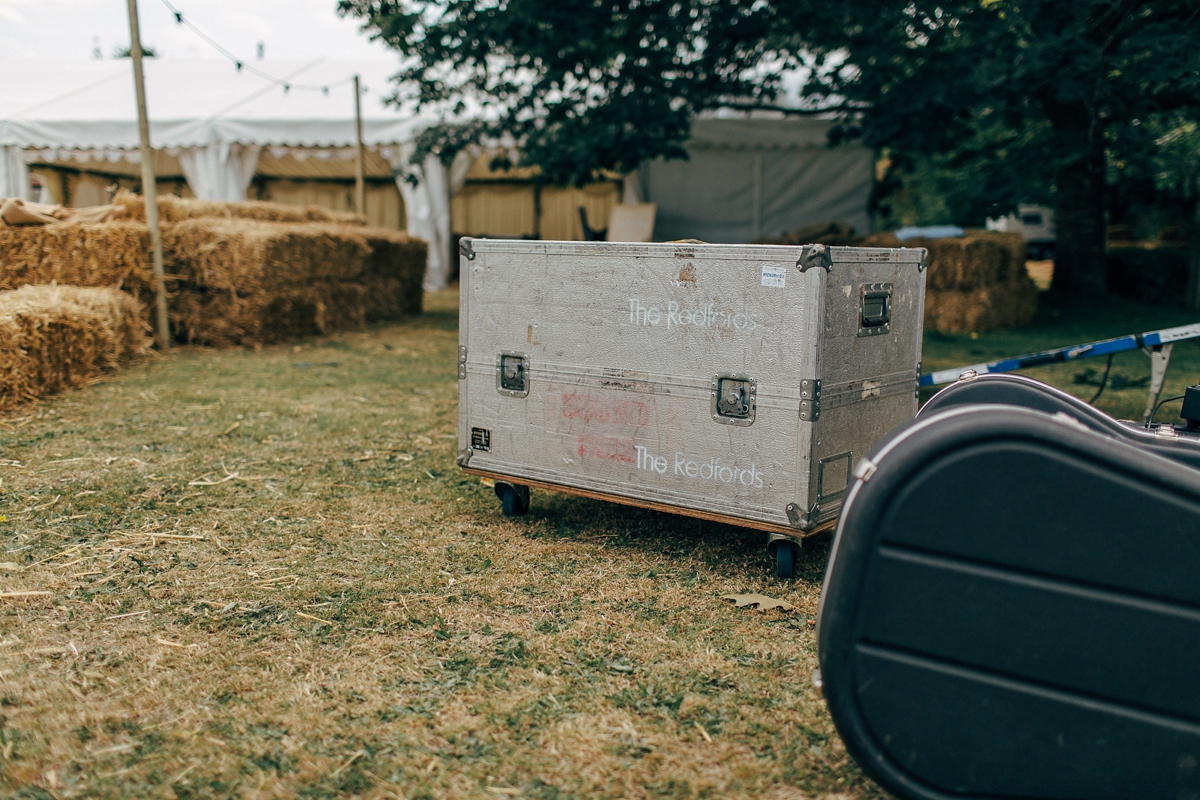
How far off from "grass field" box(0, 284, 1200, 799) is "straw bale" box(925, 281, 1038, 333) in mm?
8052

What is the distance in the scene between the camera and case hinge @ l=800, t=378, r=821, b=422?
2.91m

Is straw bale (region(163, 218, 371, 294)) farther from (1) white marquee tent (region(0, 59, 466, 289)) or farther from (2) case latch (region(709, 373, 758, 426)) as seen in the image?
(2) case latch (region(709, 373, 758, 426))

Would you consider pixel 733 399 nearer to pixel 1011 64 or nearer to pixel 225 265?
pixel 1011 64

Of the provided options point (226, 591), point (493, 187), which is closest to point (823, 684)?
point (226, 591)

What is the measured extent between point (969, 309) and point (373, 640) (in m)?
9.97

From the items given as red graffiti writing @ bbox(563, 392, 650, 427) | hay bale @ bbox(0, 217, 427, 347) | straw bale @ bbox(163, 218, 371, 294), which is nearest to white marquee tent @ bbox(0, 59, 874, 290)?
hay bale @ bbox(0, 217, 427, 347)

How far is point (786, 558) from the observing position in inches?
121

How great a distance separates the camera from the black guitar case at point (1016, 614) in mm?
1514

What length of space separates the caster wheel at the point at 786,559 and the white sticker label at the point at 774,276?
2.90 feet

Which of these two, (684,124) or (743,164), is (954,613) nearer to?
(684,124)

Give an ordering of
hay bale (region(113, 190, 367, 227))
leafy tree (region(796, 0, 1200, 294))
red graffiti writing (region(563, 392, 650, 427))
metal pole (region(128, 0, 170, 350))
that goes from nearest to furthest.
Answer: red graffiti writing (region(563, 392, 650, 427)), leafy tree (region(796, 0, 1200, 294)), metal pole (region(128, 0, 170, 350)), hay bale (region(113, 190, 367, 227))

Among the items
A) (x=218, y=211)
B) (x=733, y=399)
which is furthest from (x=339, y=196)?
(x=733, y=399)

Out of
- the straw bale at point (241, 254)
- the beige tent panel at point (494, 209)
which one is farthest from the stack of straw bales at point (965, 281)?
the beige tent panel at point (494, 209)

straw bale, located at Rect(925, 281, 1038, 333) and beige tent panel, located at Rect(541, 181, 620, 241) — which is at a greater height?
beige tent panel, located at Rect(541, 181, 620, 241)
